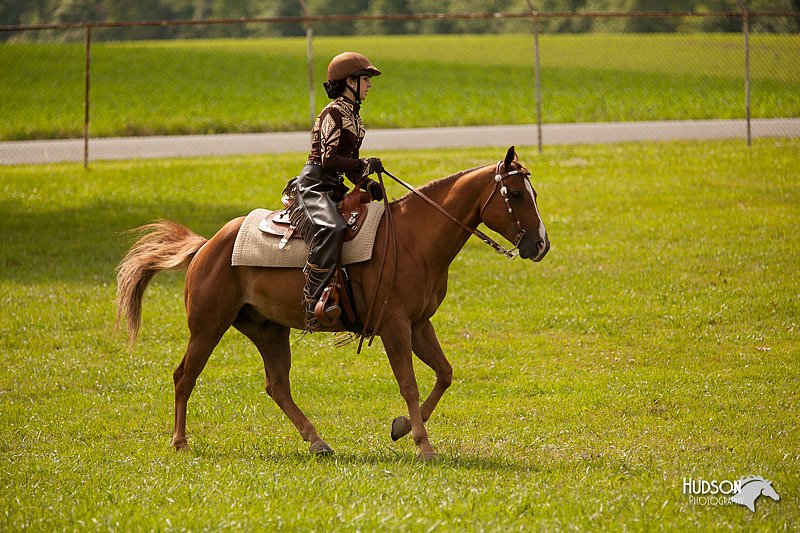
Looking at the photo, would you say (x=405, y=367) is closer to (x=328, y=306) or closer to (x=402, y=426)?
(x=402, y=426)

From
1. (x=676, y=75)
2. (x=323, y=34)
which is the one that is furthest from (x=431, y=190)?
(x=323, y=34)

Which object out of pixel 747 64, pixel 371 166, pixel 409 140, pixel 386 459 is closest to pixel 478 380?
pixel 386 459

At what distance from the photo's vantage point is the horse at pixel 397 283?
26.6ft

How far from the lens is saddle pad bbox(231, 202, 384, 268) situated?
8414 mm

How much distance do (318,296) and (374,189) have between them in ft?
3.37

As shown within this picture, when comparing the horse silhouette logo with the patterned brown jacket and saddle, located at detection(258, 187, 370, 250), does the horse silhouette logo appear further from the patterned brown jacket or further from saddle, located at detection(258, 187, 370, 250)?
the patterned brown jacket

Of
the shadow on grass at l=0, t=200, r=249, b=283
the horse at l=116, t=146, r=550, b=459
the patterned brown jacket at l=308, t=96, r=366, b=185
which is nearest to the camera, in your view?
the horse at l=116, t=146, r=550, b=459

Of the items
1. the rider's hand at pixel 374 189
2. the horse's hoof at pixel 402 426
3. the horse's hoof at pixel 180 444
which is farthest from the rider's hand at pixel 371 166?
the horse's hoof at pixel 180 444

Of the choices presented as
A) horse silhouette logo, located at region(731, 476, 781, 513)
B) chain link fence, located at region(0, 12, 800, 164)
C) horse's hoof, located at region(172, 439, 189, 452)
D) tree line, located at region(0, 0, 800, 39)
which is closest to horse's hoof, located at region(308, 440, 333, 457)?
horse's hoof, located at region(172, 439, 189, 452)

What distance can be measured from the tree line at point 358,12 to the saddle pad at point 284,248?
40004 mm

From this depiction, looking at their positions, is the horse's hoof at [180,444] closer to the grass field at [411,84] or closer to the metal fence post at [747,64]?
the metal fence post at [747,64]

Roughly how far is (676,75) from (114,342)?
2647cm

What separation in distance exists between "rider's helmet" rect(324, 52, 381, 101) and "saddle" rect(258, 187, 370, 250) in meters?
0.85

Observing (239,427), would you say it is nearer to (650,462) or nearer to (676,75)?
(650,462)
